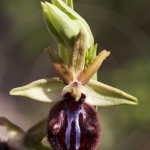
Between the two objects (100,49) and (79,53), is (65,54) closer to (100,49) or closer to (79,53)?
(79,53)

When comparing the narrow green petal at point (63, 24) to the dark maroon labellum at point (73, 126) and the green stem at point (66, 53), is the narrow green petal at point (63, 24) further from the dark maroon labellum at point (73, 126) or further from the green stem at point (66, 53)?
the dark maroon labellum at point (73, 126)

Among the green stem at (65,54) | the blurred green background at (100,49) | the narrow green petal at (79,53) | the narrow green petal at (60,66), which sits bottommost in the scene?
the narrow green petal at (60,66)

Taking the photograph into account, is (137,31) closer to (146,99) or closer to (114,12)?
(114,12)

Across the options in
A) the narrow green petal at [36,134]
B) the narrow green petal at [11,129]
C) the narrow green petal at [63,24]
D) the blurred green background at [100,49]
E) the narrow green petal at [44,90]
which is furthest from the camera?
the blurred green background at [100,49]

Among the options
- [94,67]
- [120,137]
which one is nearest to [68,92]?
[94,67]

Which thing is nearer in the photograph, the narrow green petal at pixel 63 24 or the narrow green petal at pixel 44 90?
the narrow green petal at pixel 63 24

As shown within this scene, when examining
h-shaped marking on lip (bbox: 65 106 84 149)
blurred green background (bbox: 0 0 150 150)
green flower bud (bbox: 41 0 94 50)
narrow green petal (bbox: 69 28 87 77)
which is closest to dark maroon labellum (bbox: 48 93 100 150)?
h-shaped marking on lip (bbox: 65 106 84 149)

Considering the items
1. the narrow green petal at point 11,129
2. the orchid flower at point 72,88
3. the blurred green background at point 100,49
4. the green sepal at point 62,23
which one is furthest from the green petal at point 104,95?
the blurred green background at point 100,49
